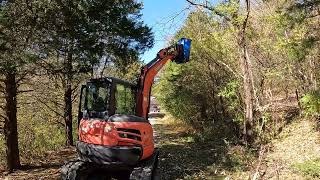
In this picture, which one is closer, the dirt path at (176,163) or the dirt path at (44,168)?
the dirt path at (44,168)

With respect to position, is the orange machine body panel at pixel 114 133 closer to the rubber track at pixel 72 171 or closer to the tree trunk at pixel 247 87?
the rubber track at pixel 72 171

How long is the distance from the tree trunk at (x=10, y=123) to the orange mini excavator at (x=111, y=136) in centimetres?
308

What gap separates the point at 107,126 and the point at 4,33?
12.9 ft

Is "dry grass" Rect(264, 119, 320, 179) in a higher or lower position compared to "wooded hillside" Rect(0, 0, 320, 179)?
lower

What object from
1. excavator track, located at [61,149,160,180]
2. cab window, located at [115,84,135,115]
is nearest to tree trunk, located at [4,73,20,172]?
excavator track, located at [61,149,160,180]

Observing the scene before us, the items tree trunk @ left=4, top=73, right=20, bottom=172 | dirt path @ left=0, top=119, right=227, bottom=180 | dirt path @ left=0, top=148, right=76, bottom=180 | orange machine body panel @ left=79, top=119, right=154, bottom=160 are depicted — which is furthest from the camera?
tree trunk @ left=4, top=73, right=20, bottom=172

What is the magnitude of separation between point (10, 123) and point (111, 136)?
4.64 metres

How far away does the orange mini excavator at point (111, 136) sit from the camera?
8633 mm

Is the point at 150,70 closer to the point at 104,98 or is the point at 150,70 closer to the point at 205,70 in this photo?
the point at 104,98

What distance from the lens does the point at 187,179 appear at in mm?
10836

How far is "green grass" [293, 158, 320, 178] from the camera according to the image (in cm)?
963

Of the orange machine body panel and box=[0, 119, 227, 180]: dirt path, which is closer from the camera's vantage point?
the orange machine body panel

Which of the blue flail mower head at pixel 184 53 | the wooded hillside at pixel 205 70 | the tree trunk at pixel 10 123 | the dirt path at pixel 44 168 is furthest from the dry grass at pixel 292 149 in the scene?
the tree trunk at pixel 10 123

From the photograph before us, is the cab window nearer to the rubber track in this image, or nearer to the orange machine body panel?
the orange machine body panel
